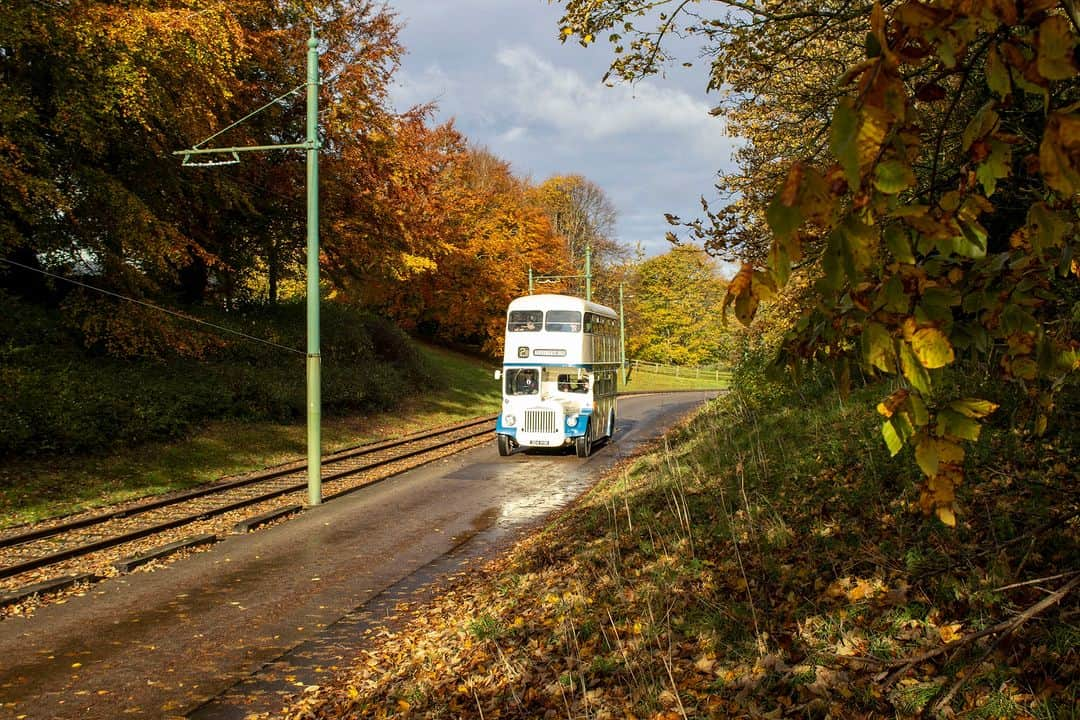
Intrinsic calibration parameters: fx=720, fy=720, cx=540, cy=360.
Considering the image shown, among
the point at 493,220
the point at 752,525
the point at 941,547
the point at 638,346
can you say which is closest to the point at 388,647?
the point at 752,525

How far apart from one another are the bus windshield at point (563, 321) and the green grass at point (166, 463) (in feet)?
21.8

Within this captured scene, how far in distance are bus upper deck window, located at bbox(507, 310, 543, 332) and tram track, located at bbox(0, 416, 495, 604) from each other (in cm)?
417

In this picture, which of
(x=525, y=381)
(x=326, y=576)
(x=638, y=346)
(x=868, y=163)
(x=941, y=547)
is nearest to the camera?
(x=868, y=163)

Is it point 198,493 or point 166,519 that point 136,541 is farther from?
point 198,493

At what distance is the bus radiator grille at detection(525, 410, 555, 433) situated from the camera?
19203 millimetres

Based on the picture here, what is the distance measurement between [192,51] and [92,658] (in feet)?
42.3

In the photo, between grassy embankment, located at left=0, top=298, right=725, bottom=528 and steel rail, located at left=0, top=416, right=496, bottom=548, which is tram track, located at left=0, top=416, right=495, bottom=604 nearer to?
steel rail, located at left=0, top=416, right=496, bottom=548

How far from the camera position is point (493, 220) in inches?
1802

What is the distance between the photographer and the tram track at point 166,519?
30.2 ft

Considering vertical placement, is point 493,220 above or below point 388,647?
above

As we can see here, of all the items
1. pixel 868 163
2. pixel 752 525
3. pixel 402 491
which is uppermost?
Answer: pixel 868 163

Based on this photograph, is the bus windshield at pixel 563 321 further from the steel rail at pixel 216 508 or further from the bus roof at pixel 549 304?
the steel rail at pixel 216 508

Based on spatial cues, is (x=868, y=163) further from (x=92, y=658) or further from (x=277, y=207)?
(x=277, y=207)

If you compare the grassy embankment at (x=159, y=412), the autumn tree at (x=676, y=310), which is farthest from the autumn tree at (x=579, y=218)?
the grassy embankment at (x=159, y=412)
